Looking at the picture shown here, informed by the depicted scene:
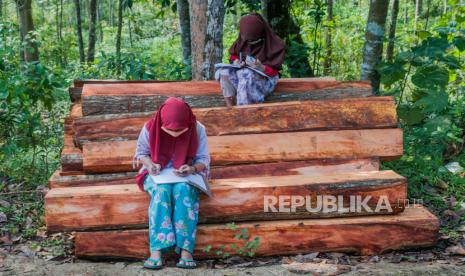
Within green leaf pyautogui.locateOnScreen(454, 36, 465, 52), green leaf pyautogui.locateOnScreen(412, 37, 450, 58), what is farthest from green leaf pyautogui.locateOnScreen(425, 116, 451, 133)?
green leaf pyautogui.locateOnScreen(454, 36, 465, 52)

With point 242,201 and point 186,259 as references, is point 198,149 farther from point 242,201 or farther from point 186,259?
point 186,259

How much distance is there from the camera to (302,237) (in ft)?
15.1

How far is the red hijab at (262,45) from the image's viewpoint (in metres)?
5.83

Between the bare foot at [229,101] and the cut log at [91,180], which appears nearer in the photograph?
the cut log at [91,180]

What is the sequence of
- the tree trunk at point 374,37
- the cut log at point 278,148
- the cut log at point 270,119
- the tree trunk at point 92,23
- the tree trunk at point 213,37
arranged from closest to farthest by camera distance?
the cut log at point 278,148
the cut log at point 270,119
the tree trunk at point 213,37
the tree trunk at point 374,37
the tree trunk at point 92,23

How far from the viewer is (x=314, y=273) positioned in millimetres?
4215

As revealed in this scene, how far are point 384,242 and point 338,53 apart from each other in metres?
9.71

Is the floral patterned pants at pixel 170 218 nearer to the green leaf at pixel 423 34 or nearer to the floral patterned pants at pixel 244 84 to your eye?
the floral patterned pants at pixel 244 84

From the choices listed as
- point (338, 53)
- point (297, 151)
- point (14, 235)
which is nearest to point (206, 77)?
point (297, 151)

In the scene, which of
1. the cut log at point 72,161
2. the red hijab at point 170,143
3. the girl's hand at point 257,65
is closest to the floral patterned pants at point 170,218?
the red hijab at point 170,143

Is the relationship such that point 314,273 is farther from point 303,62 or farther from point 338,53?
point 338,53

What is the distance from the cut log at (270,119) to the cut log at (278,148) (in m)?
0.10

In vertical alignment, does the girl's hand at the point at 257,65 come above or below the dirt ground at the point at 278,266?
above

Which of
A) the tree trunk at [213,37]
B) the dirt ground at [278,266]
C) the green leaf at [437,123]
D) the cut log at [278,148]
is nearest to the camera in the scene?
the dirt ground at [278,266]
